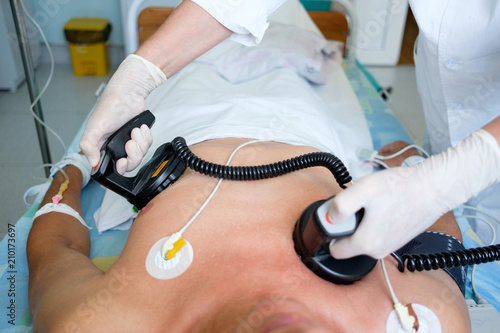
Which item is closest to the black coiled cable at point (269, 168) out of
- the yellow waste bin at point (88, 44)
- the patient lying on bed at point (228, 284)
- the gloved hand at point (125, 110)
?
the patient lying on bed at point (228, 284)

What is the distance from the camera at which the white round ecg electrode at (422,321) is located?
749 millimetres

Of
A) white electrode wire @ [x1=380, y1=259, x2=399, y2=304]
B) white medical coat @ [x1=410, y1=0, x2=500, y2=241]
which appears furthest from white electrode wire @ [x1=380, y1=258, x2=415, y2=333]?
white medical coat @ [x1=410, y1=0, x2=500, y2=241]

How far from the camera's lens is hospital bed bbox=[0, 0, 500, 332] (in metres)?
1.16

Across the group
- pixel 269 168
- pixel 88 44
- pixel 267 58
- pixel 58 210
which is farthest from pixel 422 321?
pixel 88 44

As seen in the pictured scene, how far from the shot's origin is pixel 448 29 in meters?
1.22

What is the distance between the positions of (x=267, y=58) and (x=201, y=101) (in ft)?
1.90

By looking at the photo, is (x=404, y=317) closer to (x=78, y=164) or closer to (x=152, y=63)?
(x=152, y=63)

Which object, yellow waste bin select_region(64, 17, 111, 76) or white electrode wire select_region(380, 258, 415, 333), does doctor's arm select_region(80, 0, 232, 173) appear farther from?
yellow waste bin select_region(64, 17, 111, 76)

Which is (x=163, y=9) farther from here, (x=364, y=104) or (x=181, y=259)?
(x=181, y=259)

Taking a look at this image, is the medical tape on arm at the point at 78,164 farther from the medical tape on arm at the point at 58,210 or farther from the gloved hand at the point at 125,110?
the gloved hand at the point at 125,110

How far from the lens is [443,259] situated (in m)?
0.87

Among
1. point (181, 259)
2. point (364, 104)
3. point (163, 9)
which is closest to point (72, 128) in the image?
point (163, 9)

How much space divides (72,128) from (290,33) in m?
1.70

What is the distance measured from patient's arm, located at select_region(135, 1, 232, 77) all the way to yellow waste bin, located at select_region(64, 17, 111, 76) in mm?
2635
